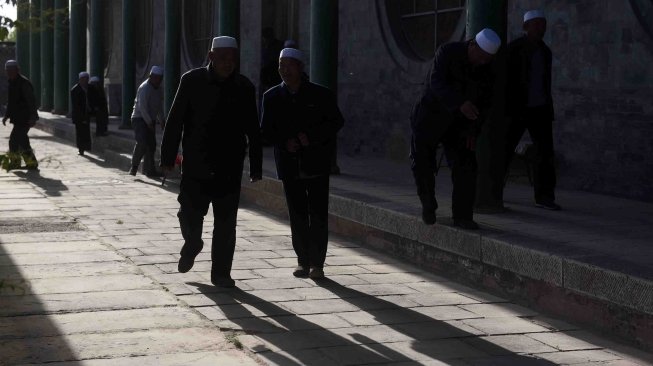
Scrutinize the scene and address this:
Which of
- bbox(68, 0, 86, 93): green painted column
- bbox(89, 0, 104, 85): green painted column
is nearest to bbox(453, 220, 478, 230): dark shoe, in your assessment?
bbox(89, 0, 104, 85): green painted column

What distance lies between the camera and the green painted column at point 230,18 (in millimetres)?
14805

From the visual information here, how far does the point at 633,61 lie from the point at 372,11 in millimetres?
5941

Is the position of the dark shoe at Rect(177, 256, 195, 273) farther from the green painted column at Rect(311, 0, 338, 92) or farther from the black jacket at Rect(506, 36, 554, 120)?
the green painted column at Rect(311, 0, 338, 92)

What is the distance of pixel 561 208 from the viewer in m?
9.27

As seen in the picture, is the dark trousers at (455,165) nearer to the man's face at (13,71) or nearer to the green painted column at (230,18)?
the green painted column at (230,18)

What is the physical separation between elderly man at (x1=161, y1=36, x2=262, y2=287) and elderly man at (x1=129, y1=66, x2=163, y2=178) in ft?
24.6

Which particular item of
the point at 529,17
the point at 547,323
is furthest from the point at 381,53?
the point at 547,323

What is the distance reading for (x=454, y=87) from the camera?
25.1 ft

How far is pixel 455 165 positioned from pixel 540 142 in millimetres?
1760

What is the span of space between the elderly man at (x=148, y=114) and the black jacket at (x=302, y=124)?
24.0 ft

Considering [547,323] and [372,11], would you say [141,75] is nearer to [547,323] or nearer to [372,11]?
[372,11]

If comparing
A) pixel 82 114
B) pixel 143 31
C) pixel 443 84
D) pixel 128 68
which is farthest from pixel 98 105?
pixel 443 84

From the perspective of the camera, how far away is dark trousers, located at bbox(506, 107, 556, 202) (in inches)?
364

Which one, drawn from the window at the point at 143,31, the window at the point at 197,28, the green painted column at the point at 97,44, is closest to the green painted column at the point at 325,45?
the window at the point at 197,28
